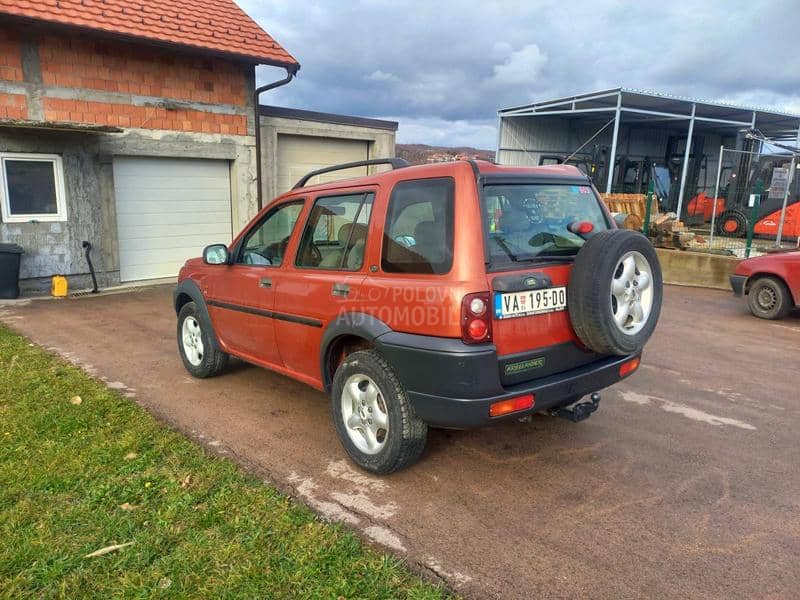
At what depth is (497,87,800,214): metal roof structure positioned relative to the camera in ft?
62.2

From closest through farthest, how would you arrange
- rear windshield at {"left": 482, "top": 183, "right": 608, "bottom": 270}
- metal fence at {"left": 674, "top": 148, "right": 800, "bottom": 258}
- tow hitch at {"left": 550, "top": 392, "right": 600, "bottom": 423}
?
rear windshield at {"left": 482, "top": 183, "right": 608, "bottom": 270} < tow hitch at {"left": 550, "top": 392, "right": 600, "bottom": 423} < metal fence at {"left": 674, "top": 148, "right": 800, "bottom": 258}

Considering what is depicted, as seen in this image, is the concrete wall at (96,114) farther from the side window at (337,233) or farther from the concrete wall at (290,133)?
the side window at (337,233)

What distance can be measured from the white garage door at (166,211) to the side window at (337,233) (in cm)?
764

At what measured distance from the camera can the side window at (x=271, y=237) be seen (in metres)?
4.30

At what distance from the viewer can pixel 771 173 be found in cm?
1527

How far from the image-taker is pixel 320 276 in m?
3.80

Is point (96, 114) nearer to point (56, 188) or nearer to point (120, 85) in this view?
point (120, 85)

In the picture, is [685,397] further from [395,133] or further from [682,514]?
[395,133]

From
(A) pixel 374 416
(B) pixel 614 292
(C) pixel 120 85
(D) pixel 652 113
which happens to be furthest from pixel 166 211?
(D) pixel 652 113

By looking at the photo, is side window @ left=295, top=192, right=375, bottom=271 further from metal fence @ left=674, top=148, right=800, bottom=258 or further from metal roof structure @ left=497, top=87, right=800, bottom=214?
metal roof structure @ left=497, top=87, right=800, bottom=214

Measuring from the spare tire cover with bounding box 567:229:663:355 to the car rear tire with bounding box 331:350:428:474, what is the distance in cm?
108

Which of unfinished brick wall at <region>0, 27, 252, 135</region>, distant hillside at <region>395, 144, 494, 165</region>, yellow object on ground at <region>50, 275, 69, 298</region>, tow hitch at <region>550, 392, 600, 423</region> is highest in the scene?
unfinished brick wall at <region>0, 27, 252, 135</region>

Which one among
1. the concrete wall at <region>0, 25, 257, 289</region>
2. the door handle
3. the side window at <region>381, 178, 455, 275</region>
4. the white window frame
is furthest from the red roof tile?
the side window at <region>381, 178, 455, 275</region>

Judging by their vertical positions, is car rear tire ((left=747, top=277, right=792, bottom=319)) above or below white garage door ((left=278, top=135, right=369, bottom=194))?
below
